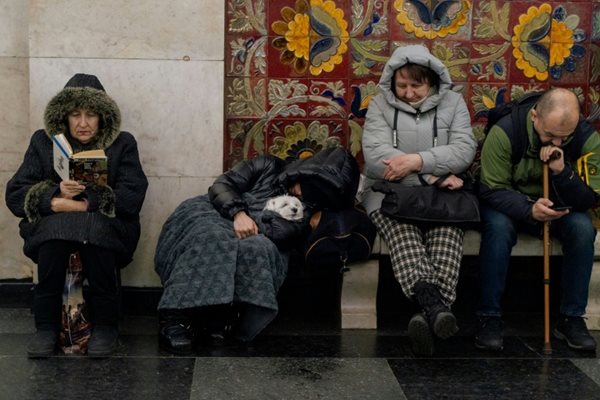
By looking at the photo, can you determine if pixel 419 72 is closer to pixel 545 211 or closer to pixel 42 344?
pixel 545 211

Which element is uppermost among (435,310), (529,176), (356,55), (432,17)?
(432,17)

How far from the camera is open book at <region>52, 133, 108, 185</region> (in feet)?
15.9

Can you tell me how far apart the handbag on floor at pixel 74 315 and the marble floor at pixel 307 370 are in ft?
0.37

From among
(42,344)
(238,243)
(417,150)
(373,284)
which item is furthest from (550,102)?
(42,344)

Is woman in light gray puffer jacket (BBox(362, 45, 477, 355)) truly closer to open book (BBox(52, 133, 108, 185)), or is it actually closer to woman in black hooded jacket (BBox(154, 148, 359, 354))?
woman in black hooded jacket (BBox(154, 148, 359, 354))

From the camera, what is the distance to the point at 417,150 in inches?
216

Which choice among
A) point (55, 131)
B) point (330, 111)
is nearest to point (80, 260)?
point (55, 131)

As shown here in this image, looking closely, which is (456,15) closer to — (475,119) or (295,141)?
(475,119)

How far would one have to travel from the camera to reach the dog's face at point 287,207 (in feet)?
17.1

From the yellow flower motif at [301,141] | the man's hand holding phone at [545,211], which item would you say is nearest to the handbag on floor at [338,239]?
the yellow flower motif at [301,141]

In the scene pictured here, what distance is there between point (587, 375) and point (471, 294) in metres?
1.32

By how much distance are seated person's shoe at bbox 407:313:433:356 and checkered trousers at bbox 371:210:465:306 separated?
0.20 m

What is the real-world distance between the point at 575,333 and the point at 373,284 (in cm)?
115

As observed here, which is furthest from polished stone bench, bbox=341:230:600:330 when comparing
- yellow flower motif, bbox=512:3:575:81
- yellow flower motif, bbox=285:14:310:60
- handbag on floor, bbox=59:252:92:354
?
handbag on floor, bbox=59:252:92:354
